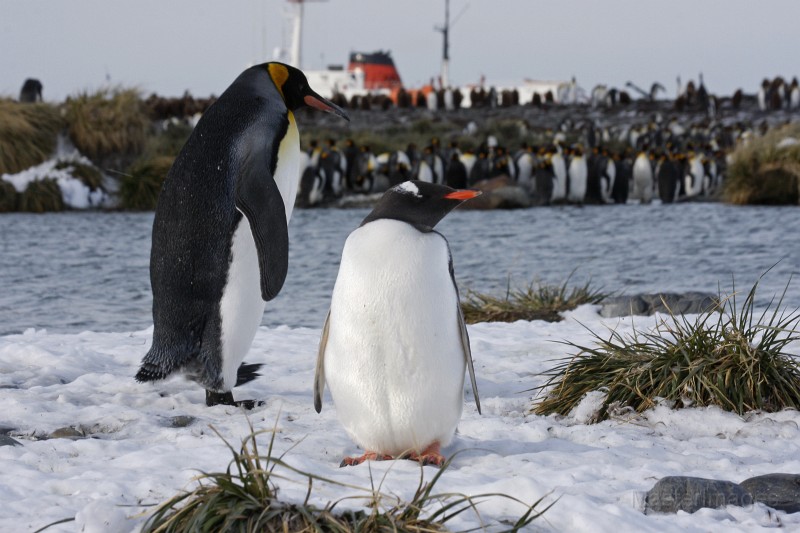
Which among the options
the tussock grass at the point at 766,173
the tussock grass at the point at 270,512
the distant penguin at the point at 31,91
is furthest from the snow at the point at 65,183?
the tussock grass at the point at 270,512

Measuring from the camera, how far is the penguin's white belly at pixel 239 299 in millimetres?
3961

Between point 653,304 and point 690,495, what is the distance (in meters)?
3.70

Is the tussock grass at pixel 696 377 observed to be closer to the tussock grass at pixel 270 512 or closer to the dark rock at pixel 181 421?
the dark rock at pixel 181 421

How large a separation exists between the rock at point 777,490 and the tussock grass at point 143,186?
44.2ft

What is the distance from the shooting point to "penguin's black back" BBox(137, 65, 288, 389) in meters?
3.96

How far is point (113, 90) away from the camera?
675 inches

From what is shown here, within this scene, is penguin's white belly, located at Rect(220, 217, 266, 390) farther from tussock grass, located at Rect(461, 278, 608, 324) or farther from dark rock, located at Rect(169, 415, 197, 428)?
tussock grass, located at Rect(461, 278, 608, 324)

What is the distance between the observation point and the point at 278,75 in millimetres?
4363

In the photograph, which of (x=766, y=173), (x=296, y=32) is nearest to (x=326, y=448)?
(x=766, y=173)

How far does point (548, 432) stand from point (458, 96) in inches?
1420

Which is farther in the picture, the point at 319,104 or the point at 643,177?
the point at 643,177

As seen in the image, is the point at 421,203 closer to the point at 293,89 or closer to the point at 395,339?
the point at 395,339

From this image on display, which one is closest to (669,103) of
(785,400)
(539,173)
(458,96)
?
(458,96)

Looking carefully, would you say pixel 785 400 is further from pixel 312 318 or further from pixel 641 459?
pixel 312 318
